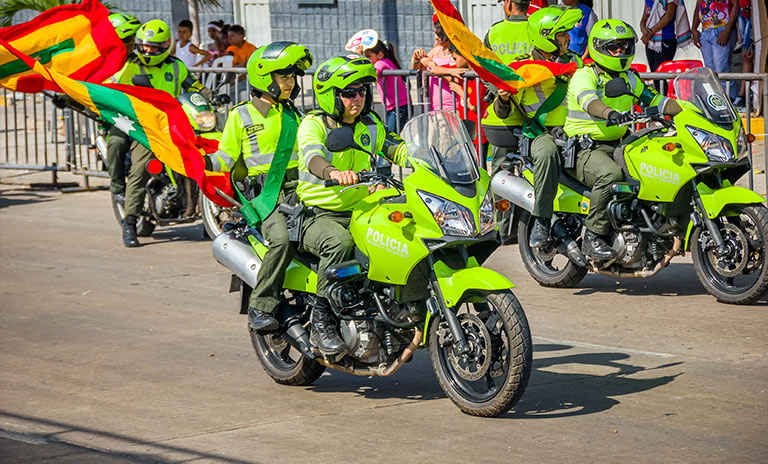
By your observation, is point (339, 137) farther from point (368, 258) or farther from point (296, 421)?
point (296, 421)

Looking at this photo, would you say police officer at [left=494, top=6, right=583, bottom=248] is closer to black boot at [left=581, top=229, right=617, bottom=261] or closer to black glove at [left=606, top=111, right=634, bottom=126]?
black boot at [left=581, top=229, right=617, bottom=261]

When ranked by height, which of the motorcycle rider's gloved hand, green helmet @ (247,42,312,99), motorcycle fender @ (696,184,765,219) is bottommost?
motorcycle fender @ (696,184,765,219)

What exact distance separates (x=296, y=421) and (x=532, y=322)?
8.96 ft

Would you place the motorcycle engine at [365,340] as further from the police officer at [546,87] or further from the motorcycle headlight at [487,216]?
the police officer at [546,87]

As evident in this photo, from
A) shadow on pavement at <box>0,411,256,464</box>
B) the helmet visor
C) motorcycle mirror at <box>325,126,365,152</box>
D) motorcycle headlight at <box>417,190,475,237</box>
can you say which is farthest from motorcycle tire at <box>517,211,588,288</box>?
shadow on pavement at <box>0,411,256,464</box>

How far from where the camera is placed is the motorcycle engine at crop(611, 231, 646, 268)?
9555 mm

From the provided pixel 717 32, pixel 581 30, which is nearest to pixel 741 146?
pixel 581 30

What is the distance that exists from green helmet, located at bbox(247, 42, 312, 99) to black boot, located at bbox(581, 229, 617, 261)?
3.08 meters

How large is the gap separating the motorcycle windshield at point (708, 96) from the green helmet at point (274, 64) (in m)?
3.09

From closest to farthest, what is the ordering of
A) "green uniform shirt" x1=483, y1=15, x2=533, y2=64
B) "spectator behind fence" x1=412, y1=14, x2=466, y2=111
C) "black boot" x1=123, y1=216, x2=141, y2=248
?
"green uniform shirt" x1=483, y1=15, x2=533, y2=64
"black boot" x1=123, y1=216, x2=141, y2=248
"spectator behind fence" x1=412, y1=14, x2=466, y2=111

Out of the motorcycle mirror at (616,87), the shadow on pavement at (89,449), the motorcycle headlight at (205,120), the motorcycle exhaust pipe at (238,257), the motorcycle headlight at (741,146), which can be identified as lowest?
the shadow on pavement at (89,449)

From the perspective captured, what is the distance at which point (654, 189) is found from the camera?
30.7 ft

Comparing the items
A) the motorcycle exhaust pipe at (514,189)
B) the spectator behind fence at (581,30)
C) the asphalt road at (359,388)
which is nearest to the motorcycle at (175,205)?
the asphalt road at (359,388)

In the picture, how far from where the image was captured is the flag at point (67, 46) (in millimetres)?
9238
